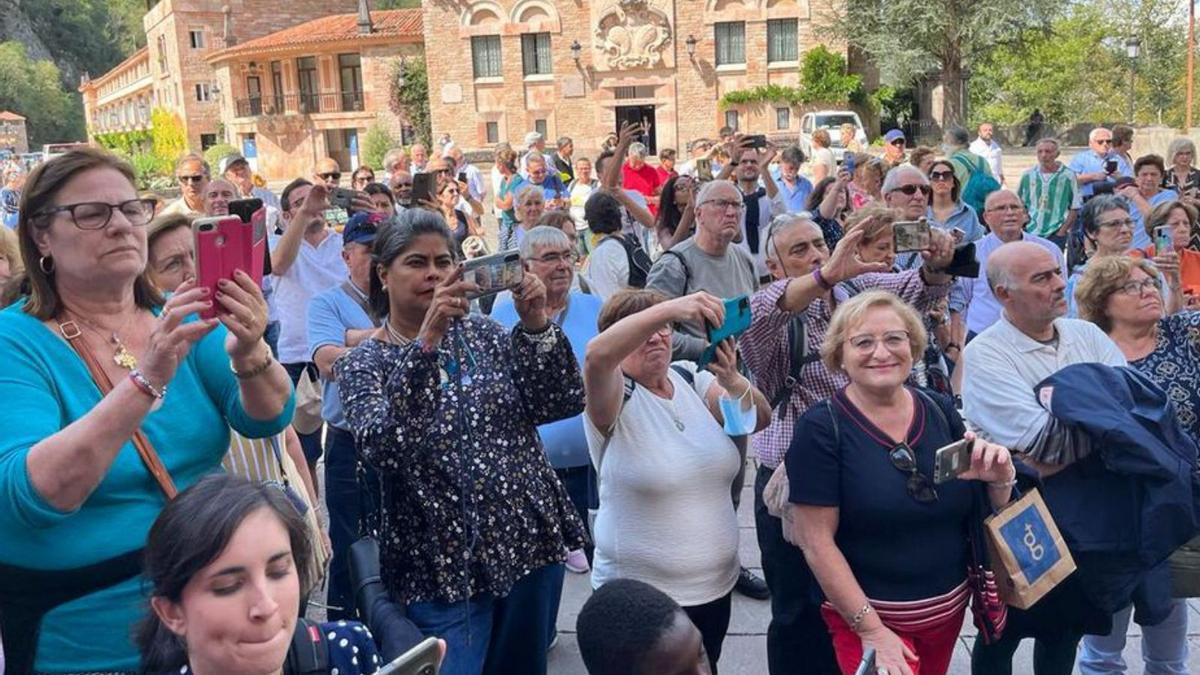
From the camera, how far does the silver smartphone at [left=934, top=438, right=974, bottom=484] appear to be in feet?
9.21

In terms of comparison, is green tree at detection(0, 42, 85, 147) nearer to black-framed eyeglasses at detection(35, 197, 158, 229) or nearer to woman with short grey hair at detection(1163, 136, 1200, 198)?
woman with short grey hair at detection(1163, 136, 1200, 198)

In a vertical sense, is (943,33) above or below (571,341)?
above

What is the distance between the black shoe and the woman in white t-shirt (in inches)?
58.7

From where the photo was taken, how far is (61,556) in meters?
2.03

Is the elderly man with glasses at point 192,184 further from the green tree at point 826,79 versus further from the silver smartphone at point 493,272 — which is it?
the green tree at point 826,79

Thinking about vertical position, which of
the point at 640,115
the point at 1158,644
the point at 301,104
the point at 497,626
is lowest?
the point at 1158,644

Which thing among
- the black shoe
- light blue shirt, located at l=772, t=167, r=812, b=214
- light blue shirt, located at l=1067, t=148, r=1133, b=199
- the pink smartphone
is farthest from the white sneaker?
light blue shirt, located at l=1067, t=148, r=1133, b=199

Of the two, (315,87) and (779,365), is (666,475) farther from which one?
(315,87)

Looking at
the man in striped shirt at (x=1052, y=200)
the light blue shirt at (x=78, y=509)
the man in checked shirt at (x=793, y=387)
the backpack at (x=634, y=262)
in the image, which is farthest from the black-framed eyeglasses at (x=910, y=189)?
the light blue shirt at (x=78, y=509)

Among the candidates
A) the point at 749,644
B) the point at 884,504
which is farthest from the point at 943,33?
the point at 884,504

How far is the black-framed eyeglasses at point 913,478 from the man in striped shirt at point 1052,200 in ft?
24.6

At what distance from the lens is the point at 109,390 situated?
7.25 ft

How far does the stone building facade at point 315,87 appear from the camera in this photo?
45406 mm

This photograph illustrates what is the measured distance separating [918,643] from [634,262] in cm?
386
